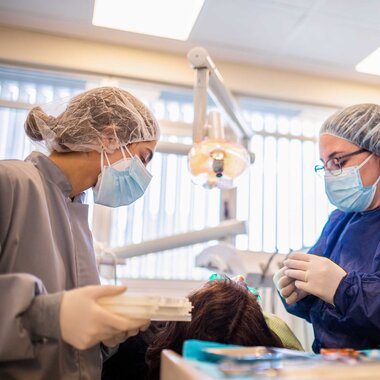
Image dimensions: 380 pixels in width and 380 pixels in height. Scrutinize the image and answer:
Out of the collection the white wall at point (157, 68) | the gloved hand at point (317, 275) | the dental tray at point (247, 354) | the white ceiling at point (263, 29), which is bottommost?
the dental tray at point (247, 354)

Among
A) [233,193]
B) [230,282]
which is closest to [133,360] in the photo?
[230,282]

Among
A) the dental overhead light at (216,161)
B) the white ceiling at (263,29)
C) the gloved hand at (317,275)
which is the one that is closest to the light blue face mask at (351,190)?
the gloved hand at (317,275)

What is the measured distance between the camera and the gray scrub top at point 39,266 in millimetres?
929

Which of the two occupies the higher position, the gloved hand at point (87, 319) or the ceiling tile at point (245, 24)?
the ceiling tile at point (245, 24)

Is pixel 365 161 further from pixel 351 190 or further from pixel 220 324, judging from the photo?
pixel 220 324

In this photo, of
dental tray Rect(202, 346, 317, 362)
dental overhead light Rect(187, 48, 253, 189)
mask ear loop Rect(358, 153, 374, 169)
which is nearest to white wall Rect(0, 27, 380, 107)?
dental overhead light Rect(187, 48, 253, 189)

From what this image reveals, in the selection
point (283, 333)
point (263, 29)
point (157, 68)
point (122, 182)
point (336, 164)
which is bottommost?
point (283, 333)

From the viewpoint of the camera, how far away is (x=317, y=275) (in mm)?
1338

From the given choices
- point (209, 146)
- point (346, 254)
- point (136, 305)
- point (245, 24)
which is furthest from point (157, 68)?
point (136, 305)

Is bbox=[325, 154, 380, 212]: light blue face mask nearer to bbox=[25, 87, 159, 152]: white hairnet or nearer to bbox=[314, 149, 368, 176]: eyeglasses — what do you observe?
bbox=[314, 149, 368, 176]: eyeglasses

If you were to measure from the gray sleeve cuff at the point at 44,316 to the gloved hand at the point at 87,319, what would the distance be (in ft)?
0.04

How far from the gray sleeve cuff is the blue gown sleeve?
78cm

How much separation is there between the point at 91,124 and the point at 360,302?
3.07 ft

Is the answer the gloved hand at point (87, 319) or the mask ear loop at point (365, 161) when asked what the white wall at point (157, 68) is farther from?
the gloved hand at point (87, 319)
